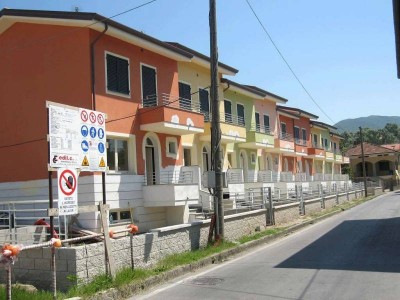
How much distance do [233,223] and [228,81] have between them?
544 inches

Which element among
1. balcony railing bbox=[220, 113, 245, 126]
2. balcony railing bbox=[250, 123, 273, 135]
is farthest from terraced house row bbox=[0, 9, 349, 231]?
balcony railing bbox=[250, 123, 273, 135]

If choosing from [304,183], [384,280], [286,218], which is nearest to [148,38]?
[286,218]

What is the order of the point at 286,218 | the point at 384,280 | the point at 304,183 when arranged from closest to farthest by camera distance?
the point at 384,280, the point at 286,218, the point at 304,183

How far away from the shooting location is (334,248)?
1384cm

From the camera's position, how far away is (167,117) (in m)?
19.5

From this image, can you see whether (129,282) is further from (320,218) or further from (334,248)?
(320,218)

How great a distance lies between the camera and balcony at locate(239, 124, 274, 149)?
31.4 m

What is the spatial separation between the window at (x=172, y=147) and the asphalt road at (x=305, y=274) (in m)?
7.74

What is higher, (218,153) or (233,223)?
(218,153)

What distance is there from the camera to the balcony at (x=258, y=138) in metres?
31.4

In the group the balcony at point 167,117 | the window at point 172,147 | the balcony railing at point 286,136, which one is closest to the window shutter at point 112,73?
the balcony at point 167,117

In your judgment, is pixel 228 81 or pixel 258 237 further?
pixel 228 81

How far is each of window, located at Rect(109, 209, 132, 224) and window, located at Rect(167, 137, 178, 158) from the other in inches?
152

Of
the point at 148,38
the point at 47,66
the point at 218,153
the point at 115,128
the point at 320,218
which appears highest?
the point at 148,38
